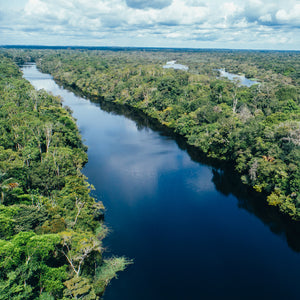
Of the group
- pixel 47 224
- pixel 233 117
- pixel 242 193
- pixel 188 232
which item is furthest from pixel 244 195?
pixel 47 224

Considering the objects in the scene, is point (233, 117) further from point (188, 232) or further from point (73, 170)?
point (73, 170)

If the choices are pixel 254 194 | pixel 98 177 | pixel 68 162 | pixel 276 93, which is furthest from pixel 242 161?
pixel 276 93

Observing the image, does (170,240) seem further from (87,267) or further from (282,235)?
(282,235)

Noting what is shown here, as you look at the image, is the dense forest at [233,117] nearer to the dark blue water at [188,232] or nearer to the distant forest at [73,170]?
the distant forest at [73,170]

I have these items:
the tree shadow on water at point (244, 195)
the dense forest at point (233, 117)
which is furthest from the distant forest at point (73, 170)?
the tree shadow on water at point (244, 195)

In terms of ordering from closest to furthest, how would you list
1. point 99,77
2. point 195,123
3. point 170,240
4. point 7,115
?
point 170,240 < point 7,115 < point 195,123 < point 99,77
